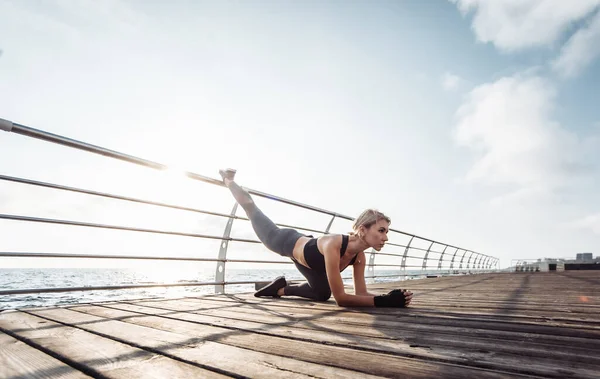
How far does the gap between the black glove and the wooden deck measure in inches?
6.4

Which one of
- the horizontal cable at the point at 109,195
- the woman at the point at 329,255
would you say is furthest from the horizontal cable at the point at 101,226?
the woman at the point at 329,255

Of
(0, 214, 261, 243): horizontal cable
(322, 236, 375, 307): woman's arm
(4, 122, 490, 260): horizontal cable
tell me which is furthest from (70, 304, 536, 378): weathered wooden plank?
(4, 122, 490, 260): horizontal cable

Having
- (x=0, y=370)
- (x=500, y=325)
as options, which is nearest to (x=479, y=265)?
(x=500, y=325)

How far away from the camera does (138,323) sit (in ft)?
6.00

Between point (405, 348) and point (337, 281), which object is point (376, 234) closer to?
point (337, 281)

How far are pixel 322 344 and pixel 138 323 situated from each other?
1.08m

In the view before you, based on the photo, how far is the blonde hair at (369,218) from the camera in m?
2.81

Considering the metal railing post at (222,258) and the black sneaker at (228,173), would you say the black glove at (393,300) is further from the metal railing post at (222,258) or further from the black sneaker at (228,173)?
the black sneaker at (228,173)

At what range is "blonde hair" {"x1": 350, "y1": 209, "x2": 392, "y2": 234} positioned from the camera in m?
2.81

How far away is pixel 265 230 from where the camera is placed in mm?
3738

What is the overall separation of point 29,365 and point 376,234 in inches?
88.5

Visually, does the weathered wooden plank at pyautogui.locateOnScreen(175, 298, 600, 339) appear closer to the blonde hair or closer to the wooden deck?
the wooden deck

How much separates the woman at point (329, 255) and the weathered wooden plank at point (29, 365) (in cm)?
178

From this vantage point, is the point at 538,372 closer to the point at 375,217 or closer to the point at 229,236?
the point at 375,217
